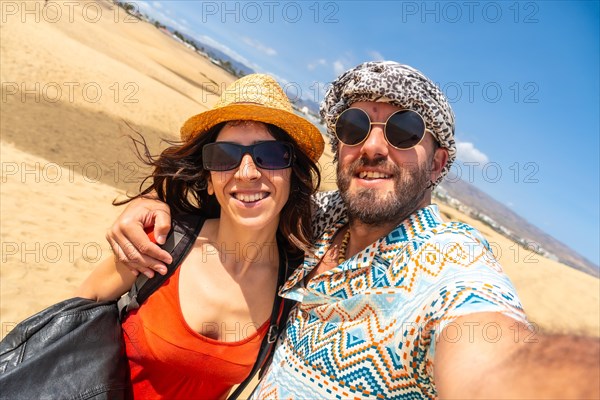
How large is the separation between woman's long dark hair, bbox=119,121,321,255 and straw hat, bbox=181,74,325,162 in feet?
0.17

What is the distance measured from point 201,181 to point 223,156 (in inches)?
14.4

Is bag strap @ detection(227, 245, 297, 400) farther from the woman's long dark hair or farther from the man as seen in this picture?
the woman's long dark hair

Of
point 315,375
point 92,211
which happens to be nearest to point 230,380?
point 315,375

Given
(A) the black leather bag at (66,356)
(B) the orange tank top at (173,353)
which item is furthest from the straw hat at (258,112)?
(A) the black leather bag at (66,356)

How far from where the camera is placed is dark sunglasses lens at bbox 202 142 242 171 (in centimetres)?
208

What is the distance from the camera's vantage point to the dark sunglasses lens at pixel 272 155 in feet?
6.87

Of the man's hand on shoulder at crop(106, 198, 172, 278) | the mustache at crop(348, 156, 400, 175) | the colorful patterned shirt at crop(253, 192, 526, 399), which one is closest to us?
the colorful patterned shirt at crop(253, 192, 526, 399)

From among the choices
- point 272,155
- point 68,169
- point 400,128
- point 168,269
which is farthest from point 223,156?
point 68,169

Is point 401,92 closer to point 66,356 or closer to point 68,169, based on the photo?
point 66,356

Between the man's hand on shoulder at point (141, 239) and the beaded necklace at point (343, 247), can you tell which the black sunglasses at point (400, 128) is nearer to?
the beaded necklace at point (343, 247)

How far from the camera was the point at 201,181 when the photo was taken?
2396 millimetres

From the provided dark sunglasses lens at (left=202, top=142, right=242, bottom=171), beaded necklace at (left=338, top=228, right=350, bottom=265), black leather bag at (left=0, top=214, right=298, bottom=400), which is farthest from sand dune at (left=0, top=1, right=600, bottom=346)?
black leather bag at (left=0, top=214, right=298, bottom=400)

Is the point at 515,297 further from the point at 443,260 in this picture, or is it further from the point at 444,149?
the point at 444,149

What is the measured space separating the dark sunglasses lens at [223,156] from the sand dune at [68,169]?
1474 mm
